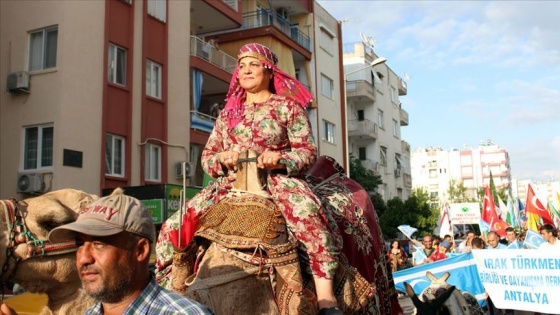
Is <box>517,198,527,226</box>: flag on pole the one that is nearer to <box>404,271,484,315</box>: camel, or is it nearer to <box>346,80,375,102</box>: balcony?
<box>404,271,484,315</box>: camel

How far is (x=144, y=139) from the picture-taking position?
19.6 meters

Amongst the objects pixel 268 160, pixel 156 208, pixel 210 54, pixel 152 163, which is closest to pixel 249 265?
pixel 268 160

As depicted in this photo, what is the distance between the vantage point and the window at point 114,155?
1841cm

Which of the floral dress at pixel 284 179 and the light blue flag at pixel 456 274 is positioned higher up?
the floral dress at pixel 284 179

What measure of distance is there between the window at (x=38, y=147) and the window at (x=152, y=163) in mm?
3258

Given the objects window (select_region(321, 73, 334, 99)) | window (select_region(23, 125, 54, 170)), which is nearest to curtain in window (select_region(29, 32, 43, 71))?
window (select_region(23, 125, 54, 170))

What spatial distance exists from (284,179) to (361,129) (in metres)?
41.8

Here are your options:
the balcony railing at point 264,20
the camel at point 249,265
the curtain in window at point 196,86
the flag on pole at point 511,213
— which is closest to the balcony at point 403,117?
the balcony railing at point 264,20

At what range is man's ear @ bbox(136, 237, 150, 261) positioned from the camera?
2627 millimetres

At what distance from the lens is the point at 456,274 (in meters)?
11.3

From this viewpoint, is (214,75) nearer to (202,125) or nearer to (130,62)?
(202,125)

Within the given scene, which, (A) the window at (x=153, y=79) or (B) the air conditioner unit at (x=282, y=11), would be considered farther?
(B) the air conditioner unit at (x=282, y=11)

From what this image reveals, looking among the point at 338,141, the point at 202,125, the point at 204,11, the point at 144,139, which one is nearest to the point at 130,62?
the point at 144,139

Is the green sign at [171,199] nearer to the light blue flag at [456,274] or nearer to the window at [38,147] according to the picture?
the window at [38,147]
